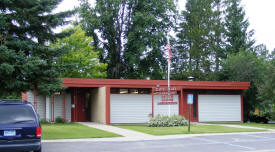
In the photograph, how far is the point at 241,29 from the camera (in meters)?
47.3

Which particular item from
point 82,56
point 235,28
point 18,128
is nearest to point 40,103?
point 82,56

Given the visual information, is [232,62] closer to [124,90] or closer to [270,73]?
[270,73]

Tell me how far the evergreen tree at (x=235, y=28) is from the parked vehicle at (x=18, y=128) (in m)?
39.8

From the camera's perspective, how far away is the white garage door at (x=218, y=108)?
27.2 metres

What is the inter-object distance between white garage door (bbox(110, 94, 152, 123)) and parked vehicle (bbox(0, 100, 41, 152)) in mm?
14643

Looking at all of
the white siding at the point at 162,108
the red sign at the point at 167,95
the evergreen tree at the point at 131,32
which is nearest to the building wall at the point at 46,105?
the white siding at the point at 162,108

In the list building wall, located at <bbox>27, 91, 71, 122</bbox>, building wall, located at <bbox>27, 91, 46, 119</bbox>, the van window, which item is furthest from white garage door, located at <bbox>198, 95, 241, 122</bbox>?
the van window

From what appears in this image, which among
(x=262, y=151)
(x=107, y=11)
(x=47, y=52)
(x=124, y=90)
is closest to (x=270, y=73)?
(x=124, y=90)

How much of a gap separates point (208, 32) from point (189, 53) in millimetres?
3661

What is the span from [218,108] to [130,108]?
7.71 metres

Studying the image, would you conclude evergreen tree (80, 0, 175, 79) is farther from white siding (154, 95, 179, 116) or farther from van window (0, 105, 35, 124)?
van window (0, 105, 35, 124)

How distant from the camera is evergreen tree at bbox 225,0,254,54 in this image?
46125 millimetres

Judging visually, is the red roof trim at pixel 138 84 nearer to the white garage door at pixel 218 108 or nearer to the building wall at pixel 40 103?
the white garage door at pixel 218 108

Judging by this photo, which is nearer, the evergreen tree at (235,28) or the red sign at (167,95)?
the red sign at (167,95)
